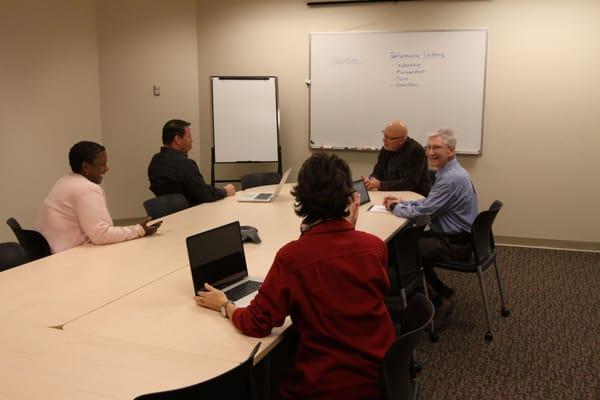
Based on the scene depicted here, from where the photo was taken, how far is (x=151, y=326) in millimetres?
2031

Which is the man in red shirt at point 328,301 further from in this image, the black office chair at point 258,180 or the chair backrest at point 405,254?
the black office chair at point 258,180

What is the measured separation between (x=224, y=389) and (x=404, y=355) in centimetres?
62

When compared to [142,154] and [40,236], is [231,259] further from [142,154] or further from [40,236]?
[142,154]

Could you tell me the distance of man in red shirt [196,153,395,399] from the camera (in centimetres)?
184

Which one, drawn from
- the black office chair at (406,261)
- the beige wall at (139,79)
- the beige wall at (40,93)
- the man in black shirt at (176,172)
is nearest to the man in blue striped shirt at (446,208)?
the black office chair at (406,261)

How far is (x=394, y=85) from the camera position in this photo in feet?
19.7

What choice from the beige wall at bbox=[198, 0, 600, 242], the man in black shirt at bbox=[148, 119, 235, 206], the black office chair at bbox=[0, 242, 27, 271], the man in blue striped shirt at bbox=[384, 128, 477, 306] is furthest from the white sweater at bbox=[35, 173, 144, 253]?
the beige wall at bbox=[198, 0, 600, 242]

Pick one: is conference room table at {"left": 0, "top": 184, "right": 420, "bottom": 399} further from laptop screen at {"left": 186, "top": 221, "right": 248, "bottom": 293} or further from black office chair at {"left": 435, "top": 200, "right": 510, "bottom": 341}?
black office chair at {"left": 435, "top": 200, "right": 510, "bottom": 341}

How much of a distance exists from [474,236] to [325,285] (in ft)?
6.43

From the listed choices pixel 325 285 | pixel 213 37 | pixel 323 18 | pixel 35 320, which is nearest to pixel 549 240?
pixel 323 18

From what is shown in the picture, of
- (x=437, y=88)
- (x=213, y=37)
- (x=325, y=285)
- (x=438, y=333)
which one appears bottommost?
(x=438, y=333)

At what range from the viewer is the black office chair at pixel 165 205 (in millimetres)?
3938

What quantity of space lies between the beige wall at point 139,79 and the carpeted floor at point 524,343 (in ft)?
11.8

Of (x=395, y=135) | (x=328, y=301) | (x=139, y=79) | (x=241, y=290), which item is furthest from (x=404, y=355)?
(x=139, y=79)
